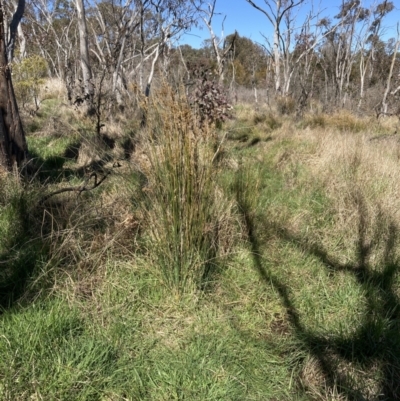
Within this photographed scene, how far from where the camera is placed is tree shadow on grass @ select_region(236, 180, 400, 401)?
1.66m

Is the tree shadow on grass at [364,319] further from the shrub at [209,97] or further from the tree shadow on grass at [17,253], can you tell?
the shrub at [209,97]

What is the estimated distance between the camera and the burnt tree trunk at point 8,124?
3.41 meters

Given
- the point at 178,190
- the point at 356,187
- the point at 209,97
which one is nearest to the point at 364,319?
the point at 178,190

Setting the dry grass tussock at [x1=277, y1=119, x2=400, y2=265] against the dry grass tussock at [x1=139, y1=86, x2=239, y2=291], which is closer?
the dry grass tussock at [x1=139, y1=86, x2=239, y2=291]

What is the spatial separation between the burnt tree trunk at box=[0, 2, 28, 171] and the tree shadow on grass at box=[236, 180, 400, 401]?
2416mm

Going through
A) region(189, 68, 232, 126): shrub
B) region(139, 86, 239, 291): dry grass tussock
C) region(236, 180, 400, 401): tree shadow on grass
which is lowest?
region(236, 180, 400, 401): tree shadow on grass

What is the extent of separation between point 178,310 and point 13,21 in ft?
16.9

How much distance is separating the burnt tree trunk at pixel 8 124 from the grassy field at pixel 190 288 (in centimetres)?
54

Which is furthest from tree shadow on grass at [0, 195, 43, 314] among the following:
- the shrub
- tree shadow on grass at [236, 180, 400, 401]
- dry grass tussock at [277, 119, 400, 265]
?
the shrub

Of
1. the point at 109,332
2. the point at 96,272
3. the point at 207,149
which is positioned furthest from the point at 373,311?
the point at 96,272

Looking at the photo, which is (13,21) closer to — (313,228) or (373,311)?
(313,228)

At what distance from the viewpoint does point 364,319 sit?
6.45 feet

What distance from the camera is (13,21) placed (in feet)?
16.5

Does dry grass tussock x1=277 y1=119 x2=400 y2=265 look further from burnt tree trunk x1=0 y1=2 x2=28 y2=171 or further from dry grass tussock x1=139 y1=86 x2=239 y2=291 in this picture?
burnt tree trunk x1=0 y1=2 x2=28 y2=171
